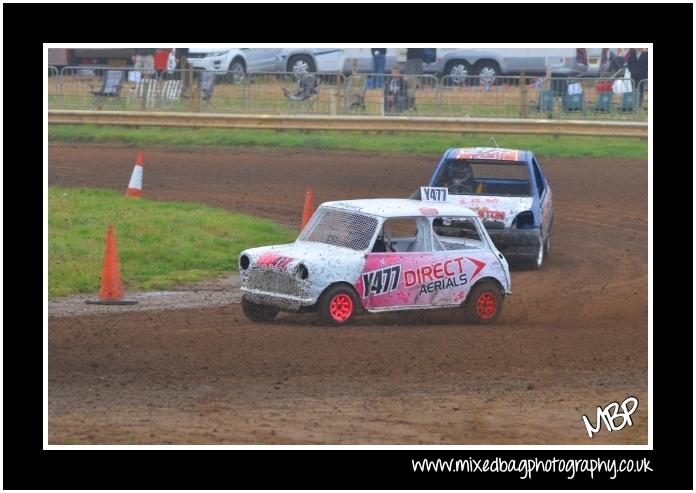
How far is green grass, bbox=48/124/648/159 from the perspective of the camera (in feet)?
92.0

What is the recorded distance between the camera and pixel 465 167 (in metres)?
17.0

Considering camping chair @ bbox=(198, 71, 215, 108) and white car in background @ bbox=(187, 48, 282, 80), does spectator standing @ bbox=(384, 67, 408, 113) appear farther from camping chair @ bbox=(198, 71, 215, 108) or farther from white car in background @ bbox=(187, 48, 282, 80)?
white car in background @ bbox=(187, 48, 282, 80)

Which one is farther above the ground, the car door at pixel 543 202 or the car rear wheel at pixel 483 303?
the car door at pixel 543 202

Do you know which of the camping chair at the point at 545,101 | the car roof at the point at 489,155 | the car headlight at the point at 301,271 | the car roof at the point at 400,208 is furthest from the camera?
the camping chair at the point at 545,101

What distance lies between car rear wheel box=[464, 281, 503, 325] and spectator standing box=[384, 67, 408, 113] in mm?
16951

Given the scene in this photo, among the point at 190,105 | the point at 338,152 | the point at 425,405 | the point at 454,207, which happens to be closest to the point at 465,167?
the point at 454,207

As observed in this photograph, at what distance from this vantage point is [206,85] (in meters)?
29.8

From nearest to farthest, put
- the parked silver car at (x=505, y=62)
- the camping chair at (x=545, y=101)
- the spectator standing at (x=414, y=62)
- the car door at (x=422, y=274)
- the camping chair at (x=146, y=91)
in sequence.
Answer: the car door at (x=422, y=274), the camping chair at (x=545, y=101), the camping chair at (x=146, y=91), the spectator standing at (x=414, y=62), the parked silver car at (x=505, y=62)

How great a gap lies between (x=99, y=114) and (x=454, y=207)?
18.6 metres

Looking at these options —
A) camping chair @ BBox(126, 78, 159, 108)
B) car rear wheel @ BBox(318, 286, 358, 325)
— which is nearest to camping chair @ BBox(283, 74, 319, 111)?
camping chair @ BBox(126, 78, 159, 108)

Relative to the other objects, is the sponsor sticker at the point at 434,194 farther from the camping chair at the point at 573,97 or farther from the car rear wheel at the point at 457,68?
the car rear wheel at the point at 457,68

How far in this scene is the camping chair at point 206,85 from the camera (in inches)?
1166

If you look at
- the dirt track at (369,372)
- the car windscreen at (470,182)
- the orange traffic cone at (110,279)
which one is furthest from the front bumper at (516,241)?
the orange traffic cone at (110,279)

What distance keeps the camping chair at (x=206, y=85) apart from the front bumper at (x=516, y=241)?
15.4 meters
